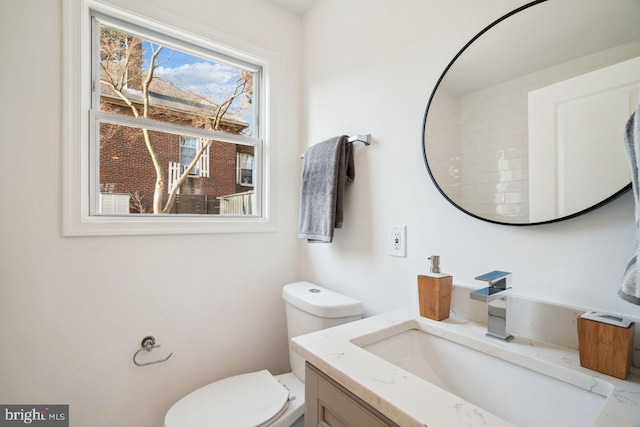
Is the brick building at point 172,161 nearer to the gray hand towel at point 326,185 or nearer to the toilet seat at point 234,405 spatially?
the gray hand towel at point 326,185

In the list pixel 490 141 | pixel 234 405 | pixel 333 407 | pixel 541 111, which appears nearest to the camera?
pixel 333 407

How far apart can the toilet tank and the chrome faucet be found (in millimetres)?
552

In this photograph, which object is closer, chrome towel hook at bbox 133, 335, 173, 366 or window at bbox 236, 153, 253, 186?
chrome towel hook at bbox 133, 335, 173, 366

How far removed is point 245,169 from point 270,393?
1.15 m

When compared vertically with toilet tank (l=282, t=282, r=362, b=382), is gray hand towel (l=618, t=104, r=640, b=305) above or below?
above

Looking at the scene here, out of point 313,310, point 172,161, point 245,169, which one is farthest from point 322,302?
point 172,161

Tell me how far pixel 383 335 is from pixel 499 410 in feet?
1.01

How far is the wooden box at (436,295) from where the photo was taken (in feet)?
2.93

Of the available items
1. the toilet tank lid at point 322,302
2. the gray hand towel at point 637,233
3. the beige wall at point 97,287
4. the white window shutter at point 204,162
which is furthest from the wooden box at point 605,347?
the white window shutter at point 204,162

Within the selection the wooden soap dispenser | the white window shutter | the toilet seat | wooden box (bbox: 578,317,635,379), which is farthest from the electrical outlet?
the white window shutter

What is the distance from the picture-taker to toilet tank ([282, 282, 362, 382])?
1205 millimetres

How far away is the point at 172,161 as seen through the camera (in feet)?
4.90

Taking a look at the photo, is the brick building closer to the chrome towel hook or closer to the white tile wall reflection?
the chrome towel hook

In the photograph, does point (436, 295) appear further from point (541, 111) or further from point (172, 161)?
point (172, 161)
